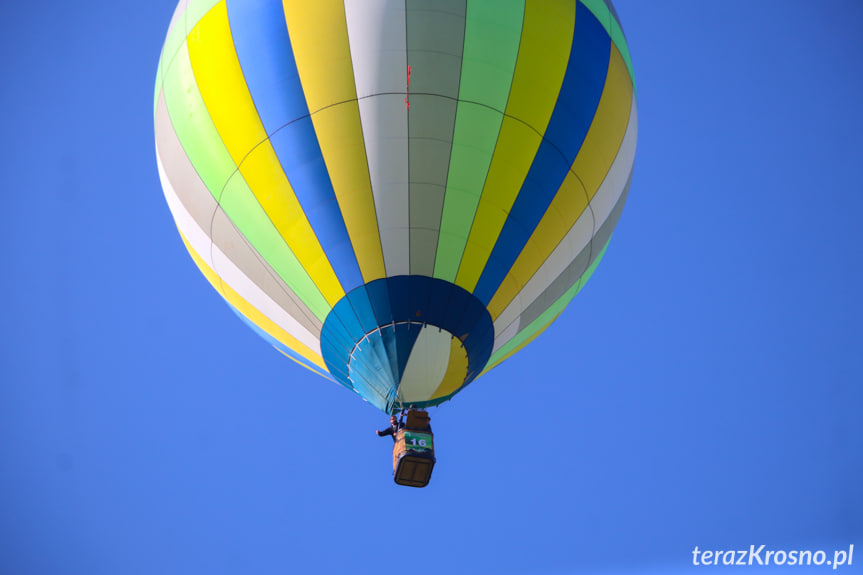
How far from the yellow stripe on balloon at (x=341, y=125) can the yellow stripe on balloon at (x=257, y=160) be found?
1.01ft

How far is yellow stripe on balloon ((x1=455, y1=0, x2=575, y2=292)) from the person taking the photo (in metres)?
6.99

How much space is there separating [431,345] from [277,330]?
1.47 metres

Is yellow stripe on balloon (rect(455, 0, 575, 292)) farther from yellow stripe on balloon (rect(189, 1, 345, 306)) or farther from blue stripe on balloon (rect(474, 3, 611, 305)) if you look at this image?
yellow stripe on balloon (rect(189, 1, 345, 306))

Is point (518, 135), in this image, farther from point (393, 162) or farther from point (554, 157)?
point (393, 162)

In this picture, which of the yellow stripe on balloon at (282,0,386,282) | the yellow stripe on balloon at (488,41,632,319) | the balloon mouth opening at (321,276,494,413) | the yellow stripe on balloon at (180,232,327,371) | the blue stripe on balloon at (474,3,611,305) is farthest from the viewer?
the yellow stripe on balloon at (180,232,327,371)

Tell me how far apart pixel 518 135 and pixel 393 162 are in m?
0.97

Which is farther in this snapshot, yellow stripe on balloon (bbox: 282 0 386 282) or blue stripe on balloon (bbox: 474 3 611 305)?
blue stripe on balloon (bbox: 474 3 611 305)

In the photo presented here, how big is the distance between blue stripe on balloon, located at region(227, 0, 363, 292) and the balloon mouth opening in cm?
24

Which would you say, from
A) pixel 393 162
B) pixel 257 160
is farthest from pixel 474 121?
pixel 257 160

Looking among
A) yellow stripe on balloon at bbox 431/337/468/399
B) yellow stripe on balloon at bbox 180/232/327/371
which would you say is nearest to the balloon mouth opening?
yellow stripe on balloon at bbox 431/337/468/399

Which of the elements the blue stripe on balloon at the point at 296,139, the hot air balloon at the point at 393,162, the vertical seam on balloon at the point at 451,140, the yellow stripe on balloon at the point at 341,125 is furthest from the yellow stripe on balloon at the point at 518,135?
the blue stripe on balloon at the point at 296,139

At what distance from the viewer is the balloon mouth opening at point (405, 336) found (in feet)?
22.7

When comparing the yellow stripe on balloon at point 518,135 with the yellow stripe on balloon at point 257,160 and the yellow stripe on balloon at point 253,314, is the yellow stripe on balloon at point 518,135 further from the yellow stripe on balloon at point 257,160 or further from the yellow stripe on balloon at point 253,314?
the yellow stripe on balloon at point 253,314

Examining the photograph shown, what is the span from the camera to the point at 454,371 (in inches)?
286
